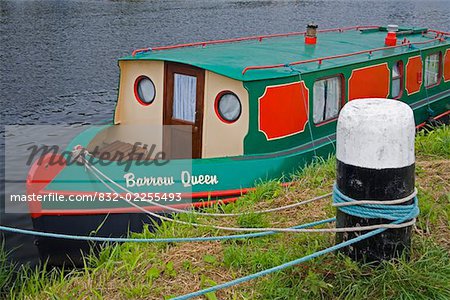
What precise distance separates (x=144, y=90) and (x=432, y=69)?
6.24 m

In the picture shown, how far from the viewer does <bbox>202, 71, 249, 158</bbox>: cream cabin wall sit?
766 cm

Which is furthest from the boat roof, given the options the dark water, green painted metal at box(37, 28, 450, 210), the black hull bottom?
the dark water

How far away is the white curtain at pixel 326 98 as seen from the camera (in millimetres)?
8594

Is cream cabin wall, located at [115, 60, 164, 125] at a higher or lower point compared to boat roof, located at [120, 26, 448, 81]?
lower

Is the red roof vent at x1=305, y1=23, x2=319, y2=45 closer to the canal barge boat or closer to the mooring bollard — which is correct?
the canal barge boat

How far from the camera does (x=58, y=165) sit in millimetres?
7367

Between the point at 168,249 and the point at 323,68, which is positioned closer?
the point at 168,249

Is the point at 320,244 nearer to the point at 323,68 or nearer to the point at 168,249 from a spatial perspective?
the point at 168,249

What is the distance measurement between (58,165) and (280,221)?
3698 mm

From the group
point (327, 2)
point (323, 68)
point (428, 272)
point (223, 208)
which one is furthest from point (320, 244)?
point (327, 2)

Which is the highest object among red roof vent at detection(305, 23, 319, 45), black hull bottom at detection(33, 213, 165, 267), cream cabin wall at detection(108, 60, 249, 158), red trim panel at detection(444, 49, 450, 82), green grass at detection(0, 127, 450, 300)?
red roof vent at detection(305, 23, 319, 45)

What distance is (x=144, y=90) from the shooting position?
8.77m

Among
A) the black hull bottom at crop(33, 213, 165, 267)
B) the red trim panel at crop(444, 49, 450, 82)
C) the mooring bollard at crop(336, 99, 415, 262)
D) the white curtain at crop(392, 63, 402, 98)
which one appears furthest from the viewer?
the red trim panel at crop(444, 49, 450, 82)

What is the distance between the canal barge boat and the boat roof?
27 millimetres
